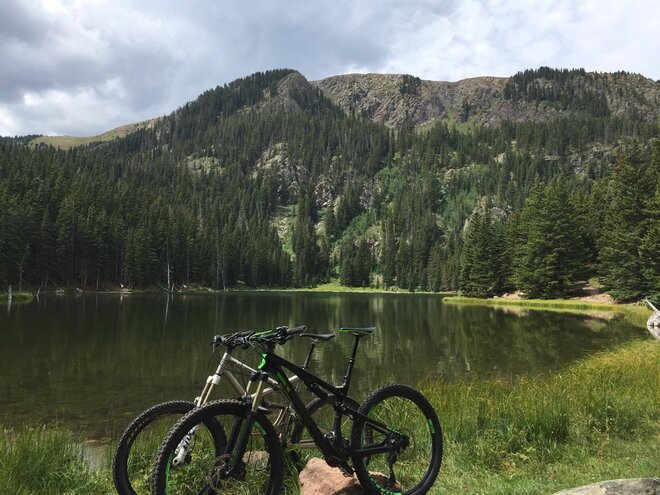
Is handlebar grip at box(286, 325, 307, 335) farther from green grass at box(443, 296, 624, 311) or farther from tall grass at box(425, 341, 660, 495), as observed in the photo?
green grass at box(443, 296, 624, 311)

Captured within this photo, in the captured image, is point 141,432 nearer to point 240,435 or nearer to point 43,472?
point 240,435

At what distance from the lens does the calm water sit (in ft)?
54.1

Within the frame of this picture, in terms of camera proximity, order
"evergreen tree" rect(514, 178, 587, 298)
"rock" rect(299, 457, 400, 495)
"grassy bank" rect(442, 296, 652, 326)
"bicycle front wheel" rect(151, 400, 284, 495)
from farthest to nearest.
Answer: "evergreen tree" rect(514, 178, 587, 298)
"grassy bank" rect(442, 296, 652, 326)
"rock" rect(299, 457, 400, 495)
"bicycle front wheel" rect(151, 400, 284, 495)

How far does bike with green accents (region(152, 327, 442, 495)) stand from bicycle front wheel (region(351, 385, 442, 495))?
0.01 m

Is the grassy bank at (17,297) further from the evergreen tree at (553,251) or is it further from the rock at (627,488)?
the rock at (627,488)

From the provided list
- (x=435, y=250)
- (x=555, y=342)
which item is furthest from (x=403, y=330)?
(x=435, y=250)

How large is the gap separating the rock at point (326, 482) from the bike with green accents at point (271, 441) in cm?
10

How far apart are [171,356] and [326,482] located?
21.9 meters

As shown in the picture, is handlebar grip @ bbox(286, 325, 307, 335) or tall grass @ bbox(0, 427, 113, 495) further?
tall grass @ bbox(0, 427, 113, 495)

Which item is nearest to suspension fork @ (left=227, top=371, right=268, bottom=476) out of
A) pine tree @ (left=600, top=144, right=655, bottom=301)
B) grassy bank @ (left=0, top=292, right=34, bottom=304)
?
pine tree @ (left=600, top=144, right=655, bottom=301)

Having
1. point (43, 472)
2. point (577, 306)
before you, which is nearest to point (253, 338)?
point (43, 472)

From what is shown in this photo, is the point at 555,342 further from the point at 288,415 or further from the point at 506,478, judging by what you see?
the point at 288,415

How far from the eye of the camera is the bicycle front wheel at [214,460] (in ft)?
14.9

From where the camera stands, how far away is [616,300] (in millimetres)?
59062
